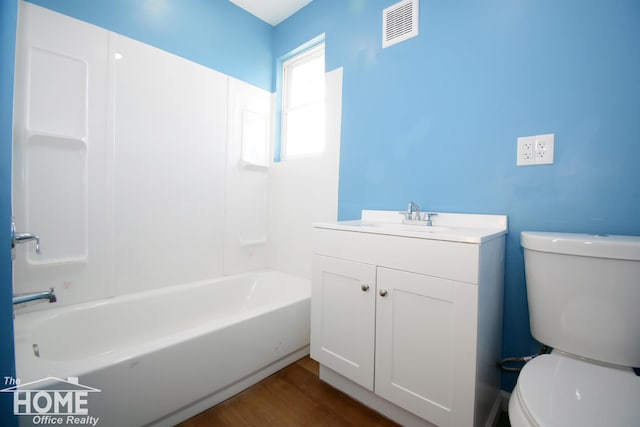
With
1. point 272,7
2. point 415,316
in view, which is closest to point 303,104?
point 272,7

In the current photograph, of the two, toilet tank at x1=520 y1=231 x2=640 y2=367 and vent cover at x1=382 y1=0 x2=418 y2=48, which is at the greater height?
vent cover at x1=382 y1=0 x2=418 y2=48

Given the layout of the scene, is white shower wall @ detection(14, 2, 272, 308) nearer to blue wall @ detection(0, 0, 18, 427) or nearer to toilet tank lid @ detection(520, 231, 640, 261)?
blue wall @ detection(0, 0, 18, 427)

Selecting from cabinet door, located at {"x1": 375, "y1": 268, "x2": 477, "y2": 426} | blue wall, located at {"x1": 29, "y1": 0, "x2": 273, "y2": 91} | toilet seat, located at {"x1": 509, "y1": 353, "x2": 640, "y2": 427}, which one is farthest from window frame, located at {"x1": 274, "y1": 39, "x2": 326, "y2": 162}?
toilet seat, located at {"x1": 509, "y1": 353, "x2": 640, "y2": 427}

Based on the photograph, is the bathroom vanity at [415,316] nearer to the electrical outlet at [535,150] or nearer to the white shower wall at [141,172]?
the electrical outlet at [535,150]

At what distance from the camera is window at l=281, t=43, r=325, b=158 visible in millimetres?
2260

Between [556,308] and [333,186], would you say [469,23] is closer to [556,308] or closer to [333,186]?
[333,186]

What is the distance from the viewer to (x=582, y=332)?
0.95 metres

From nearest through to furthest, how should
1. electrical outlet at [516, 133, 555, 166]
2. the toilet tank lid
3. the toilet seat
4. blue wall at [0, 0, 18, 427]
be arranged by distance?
the toilet seat, blue wall at [0, 0, 18, 427], the toilet tank lid, electrical outlet at [516, 133, 555, 166]

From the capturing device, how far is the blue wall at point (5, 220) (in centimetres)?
74

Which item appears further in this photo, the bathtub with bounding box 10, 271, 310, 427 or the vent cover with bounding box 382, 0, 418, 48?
the vent cover with bounding box 382, 0, 418, 48

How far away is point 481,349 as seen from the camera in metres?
1.02

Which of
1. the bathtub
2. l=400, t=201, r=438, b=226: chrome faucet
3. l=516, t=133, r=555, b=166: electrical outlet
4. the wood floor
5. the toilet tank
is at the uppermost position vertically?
l=516, t=133, r=555, b=166: electrical outlet

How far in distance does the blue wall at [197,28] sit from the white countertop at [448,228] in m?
1.60

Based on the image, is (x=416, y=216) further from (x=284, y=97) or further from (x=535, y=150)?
(x=284, y=97)
